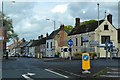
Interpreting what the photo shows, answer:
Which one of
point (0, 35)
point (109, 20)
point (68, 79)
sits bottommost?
point (68, 79)

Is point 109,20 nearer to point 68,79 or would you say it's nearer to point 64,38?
point 64,38

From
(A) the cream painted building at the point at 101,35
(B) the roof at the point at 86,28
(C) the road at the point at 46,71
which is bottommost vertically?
(C) the road at the point at 46,71

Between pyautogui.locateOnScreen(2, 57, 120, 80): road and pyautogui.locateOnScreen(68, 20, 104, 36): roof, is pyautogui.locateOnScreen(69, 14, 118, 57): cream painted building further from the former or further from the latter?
pyautogui.locateOnScreen(2, 57, 120, 80): road

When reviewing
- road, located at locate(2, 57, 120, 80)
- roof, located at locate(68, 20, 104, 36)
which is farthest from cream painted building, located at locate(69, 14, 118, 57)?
road, located at locate(2, 57, 120, 80)

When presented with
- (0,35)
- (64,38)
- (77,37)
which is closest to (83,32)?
(77,37)

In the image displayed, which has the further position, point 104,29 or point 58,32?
point 58,32

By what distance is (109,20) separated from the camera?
8600 cm

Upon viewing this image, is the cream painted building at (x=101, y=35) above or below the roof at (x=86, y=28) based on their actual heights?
below

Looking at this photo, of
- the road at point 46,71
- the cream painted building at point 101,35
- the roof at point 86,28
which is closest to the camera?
the road at point 46,71

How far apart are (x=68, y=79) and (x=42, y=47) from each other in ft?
371

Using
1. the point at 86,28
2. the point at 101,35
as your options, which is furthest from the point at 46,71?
the point at 86,28

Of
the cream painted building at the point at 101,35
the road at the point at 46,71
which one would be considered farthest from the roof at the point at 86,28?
the road at the point at 46,71

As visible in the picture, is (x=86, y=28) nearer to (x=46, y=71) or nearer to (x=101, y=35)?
(x=101, y=35)

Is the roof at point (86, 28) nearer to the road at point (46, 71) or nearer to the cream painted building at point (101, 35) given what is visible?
the cream painted building at point (101, 35)
